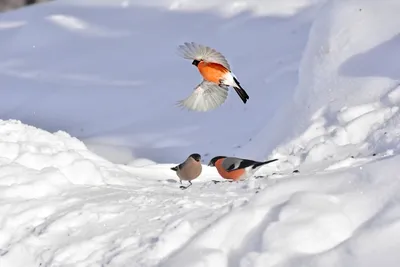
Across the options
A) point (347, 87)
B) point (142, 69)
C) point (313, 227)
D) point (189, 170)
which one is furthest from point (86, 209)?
point (142, 69)

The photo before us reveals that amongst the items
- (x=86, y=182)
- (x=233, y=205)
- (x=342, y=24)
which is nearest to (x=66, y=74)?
(x=342, y=24)

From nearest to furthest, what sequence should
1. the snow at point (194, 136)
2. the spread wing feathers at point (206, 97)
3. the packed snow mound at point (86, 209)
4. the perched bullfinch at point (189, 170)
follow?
1. the snow at point (194, 136)
2. the packed snow mound at point (86, 209)
3. the spread wing feathers at point (206, 97)
4. the perched bullfinch at point (189, 170)

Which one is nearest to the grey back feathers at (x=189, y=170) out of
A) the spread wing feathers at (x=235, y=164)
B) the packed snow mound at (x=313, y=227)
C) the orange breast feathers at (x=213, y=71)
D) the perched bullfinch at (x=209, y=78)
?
the spread wing feathers at (x=235, y=164)

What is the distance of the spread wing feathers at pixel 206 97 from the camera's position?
566cm

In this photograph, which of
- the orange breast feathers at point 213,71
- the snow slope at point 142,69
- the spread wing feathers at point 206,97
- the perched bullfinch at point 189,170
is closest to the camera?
the orange breast feathers at point 213,71

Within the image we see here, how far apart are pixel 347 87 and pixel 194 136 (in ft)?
9.86

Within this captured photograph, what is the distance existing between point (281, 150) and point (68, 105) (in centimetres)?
503

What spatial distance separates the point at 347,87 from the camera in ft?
22.7

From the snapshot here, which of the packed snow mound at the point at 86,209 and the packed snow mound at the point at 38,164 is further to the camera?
the packed snow mound at the point at 38,164

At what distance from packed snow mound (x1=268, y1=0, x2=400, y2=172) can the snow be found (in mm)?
17

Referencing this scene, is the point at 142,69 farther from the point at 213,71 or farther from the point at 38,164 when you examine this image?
the point at 213,71

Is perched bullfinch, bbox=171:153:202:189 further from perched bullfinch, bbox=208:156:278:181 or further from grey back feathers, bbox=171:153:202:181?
perched bullfinch, bbox=208:156:278:181

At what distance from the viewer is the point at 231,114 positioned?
10062 mm

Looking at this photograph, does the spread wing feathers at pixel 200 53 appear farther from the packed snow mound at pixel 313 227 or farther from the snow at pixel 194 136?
the packed snow mound at pixel 313 227
